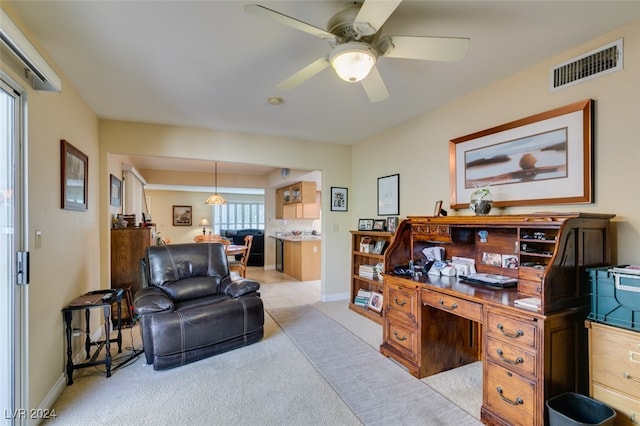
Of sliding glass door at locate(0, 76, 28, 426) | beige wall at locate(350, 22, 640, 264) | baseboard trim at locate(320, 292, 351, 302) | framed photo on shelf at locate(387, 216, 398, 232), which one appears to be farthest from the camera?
baseboard trim at locate(320, 292, 351, 302)

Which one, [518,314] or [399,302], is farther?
[399,302]

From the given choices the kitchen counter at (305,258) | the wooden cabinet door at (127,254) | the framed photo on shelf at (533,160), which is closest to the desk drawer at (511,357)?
the framed photo on shelf at (533,160)

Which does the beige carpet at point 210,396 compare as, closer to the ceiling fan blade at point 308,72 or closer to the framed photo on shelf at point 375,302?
the framed photo on shelf at point 375,302

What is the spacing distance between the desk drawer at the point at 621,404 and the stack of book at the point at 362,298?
2.52 metres

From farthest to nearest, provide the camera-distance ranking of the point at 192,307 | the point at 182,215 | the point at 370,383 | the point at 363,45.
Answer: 1. the point at 182,215
2. the point at 192,307
3. the point at 370,383
4. the point at 363,45

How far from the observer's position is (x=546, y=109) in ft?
7.36

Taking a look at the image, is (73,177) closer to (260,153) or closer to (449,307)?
(260,153)

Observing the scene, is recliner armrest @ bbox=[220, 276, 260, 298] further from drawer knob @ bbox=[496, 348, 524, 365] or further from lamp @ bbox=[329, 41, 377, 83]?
lamp @ bbox=[329, 41, 377, 83]

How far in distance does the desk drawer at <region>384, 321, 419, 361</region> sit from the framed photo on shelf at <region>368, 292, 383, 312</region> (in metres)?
0.97

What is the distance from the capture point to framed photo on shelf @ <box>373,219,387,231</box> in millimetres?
3955

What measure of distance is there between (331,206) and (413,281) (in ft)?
7.76

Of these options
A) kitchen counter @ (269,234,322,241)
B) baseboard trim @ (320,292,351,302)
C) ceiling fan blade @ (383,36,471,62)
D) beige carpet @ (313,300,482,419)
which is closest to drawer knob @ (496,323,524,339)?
beige carpet @ (313,300,482,419)

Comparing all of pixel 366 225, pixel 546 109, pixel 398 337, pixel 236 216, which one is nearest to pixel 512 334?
pixel 398 337

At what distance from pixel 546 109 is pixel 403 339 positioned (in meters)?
2.12
